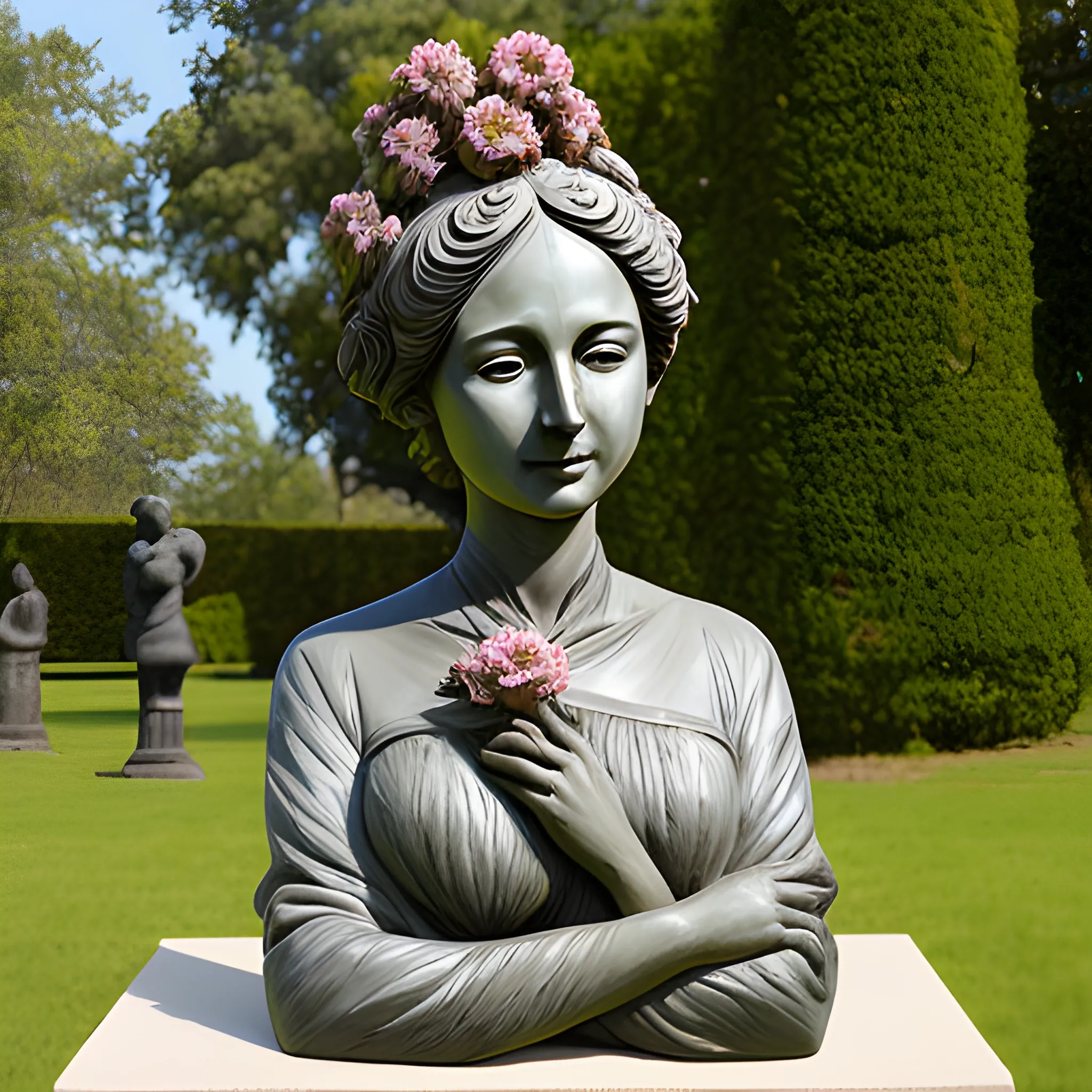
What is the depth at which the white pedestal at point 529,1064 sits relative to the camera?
2.62 metres

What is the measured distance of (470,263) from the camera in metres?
2.89

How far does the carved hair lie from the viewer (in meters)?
2.91

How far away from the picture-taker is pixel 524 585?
302 centimetres

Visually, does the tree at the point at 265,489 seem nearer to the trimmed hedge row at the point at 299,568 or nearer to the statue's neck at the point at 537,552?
the trimmed hedge row at the point at 299,568

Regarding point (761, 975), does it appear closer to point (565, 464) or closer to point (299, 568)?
point (565, 464)

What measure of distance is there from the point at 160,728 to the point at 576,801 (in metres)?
8.43

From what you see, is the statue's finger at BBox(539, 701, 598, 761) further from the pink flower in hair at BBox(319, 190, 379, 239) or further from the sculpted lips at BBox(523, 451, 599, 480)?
the pink flower in hair at BBox(319, 190, 379, 239)

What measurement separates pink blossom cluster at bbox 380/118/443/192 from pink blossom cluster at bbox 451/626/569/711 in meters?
1.02

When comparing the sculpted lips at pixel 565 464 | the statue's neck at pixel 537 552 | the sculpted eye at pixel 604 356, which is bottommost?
the statue's neck at pixel 537 552

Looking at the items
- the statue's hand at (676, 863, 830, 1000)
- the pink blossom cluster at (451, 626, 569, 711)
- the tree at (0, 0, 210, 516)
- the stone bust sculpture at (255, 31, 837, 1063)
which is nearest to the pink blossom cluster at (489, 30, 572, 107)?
the stone bust sculpture at (255, 31, 837, 1063)

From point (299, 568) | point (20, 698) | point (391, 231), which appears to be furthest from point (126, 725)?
point (391, 231)

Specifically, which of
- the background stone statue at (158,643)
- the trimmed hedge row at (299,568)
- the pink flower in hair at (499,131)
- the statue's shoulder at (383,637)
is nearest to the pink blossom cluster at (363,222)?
the pink flower in hair at (499,131)

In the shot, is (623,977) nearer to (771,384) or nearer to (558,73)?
(558,73)

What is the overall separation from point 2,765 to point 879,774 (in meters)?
6.33
